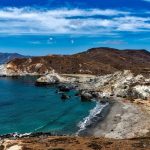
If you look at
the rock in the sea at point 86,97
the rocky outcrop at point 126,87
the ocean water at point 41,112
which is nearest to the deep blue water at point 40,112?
the ocean water at point 41,112

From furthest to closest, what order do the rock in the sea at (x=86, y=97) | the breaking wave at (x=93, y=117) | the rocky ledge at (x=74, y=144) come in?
the rock in the sea at (x=86, y=97) → the breaking wave at (x=93, y=117) → the rocky ledge at (x=74, y=144)

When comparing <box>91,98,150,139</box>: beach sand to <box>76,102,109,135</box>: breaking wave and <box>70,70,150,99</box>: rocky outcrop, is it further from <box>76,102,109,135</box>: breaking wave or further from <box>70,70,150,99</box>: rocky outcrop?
<box>70,70,150,99</box>: rocky outcrop

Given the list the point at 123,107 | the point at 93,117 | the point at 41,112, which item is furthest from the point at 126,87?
the point at 93,117

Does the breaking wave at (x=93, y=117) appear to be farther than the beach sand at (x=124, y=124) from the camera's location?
Yes

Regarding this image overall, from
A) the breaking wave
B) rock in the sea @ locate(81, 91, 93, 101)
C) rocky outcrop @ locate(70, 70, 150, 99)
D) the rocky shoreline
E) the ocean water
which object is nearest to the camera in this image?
the rocky shoreline

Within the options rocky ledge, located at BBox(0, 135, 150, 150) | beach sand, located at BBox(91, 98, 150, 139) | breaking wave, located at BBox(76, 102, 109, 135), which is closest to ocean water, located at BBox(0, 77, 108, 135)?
breaking wave, located at BBox(76, 102, 109, 135)

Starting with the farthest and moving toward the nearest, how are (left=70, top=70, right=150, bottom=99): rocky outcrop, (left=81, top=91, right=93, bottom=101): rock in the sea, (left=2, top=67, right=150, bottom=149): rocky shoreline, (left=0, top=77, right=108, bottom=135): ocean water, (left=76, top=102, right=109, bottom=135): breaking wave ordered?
(left=81, top=91, right=93, bottom=101): rock in the sea, (left=70, top=70, right=150, bottom=99): rocky outcrop, (left=0, top=77, right=108, bottom=135): ocean water, (left=76, top=102, right=109, bottom=135): breaking wave, (left=2, top=67, right=150, bottom=149): rocky shoreline

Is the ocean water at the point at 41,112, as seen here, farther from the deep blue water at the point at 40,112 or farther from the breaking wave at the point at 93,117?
the breaking wave at the point at 93,117

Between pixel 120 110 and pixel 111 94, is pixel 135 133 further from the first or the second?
pixel 111 94

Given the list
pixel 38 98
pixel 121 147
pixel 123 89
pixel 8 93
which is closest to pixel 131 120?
pixel 121 147
